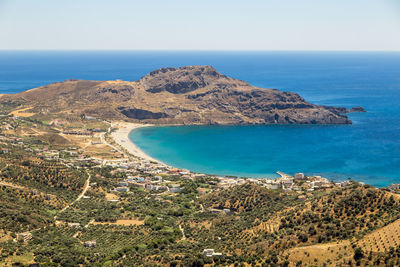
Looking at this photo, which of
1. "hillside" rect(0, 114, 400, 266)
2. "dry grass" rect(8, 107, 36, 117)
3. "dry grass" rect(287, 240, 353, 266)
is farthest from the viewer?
"dry grass" rect(8, 107, 36, 117)

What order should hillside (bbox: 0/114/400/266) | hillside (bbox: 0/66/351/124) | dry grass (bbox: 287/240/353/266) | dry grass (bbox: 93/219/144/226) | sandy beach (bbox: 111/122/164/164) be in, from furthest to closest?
hillside (bbox: 0/66/351/124) < sandy beach (bbox: 111/122/164/164) < dry grass (bbox: 93/219/144/226) < hillside (bbox: 0/114/400/266) < dry grass (bbox: 287/240/353/266)

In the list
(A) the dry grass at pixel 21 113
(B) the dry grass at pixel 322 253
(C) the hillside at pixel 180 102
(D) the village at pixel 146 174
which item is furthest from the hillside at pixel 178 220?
(C) the hillside at pixel 180 102

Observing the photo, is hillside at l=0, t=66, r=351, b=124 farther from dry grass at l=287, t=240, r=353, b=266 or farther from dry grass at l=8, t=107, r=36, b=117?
dry grass at l=287, t=240, r=353, b=266

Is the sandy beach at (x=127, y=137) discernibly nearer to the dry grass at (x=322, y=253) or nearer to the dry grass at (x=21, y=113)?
the dry grass at (x=21, y=113)

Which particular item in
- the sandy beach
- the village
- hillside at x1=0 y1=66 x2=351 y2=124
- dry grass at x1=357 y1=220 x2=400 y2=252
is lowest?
the sandy beach

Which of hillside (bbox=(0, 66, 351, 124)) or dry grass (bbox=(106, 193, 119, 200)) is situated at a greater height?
hillside (bbox=(0, 66, 351, 124))

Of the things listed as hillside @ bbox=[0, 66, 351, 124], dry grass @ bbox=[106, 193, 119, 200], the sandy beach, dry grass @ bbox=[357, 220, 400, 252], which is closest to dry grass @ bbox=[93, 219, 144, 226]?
dry grass @ bbox=[106, 193, 119, 200]

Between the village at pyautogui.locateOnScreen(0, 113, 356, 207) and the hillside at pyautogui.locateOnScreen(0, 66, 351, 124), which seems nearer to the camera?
the village at pyautogui.locateOnScreen(0, 113, 356, 207)
